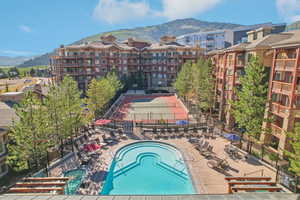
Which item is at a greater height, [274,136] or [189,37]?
[189,37]

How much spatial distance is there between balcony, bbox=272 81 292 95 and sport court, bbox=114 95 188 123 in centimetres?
1530

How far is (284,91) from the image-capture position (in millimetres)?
18438

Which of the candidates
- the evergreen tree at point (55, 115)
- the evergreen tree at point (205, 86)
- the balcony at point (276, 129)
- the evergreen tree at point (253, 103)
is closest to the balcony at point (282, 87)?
the evergreen tree at point (253, 103)

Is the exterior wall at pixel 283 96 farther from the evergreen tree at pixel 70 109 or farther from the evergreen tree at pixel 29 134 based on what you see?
the evergreen tree at pixel 29 134

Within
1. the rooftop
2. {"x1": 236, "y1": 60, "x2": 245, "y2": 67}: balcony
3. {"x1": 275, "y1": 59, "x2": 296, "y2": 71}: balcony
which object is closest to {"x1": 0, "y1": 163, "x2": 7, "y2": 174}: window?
the rooftop

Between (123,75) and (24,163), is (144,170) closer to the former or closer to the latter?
(24,163)

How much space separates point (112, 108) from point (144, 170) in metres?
23.7

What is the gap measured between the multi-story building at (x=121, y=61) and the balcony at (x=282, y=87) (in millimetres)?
41913

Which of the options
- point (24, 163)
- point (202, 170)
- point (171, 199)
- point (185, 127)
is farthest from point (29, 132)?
point (185, 127)

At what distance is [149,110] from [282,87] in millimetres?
25281

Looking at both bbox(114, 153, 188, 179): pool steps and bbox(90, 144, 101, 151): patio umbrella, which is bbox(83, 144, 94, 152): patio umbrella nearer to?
bbox(90, 144, 101, 151): patio umbrella

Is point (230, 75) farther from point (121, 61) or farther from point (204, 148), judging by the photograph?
point (121, 61)

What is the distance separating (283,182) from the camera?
1330 cm

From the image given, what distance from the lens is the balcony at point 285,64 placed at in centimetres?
1783
